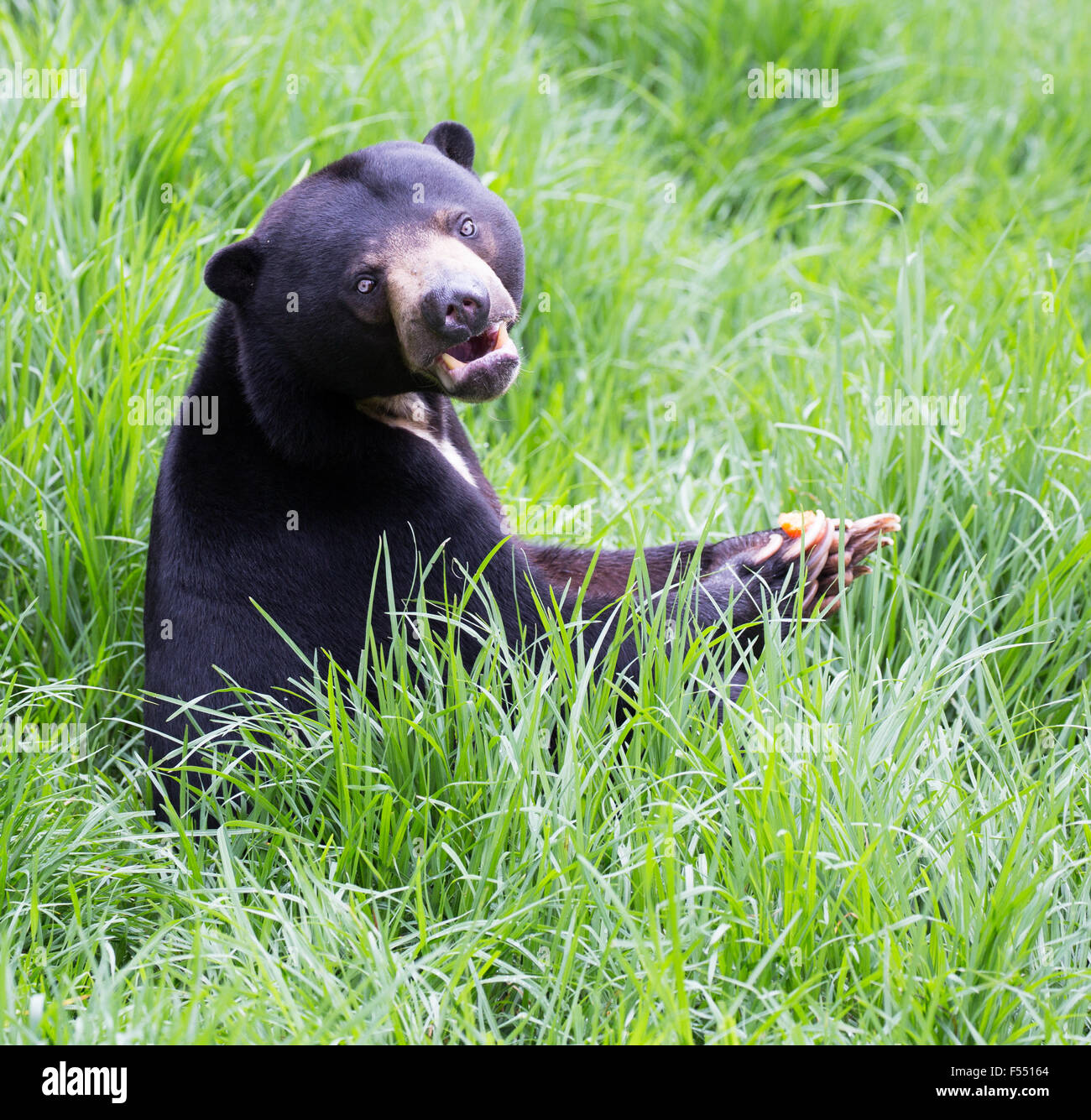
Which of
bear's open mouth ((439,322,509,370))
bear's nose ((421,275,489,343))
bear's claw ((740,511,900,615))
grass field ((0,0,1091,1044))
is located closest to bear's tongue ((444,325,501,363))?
bear's open mouth ((439,322,509,370))

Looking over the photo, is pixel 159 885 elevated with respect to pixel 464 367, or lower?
lower

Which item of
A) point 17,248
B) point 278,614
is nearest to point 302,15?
point 17,248

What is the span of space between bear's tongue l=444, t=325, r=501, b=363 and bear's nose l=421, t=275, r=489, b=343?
6.6 inches

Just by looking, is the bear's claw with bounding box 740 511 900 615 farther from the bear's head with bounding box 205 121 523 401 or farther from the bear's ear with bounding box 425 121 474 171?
the bear's ear with bounding box 425 121 474 171

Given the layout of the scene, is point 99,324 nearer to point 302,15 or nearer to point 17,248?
point 17,248

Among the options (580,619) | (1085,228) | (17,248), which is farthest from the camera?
(1085,228)

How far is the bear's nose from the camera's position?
278 cm

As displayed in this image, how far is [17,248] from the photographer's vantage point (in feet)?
13.3

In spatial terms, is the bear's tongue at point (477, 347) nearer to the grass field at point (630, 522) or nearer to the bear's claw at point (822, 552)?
the grass field at point (630, 522)

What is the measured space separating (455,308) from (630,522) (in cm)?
117

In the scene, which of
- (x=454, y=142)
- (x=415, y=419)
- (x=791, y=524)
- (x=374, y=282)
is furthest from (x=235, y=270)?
(x=791, y=524)

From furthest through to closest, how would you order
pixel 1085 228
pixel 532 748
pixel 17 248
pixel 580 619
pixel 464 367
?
pixel 1085 228, pixel 17 248, pixel 580 619, pixel 464 367, pixel 532 748

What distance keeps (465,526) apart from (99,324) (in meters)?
1.55

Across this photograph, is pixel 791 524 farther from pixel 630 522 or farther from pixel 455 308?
pixel 455 308
